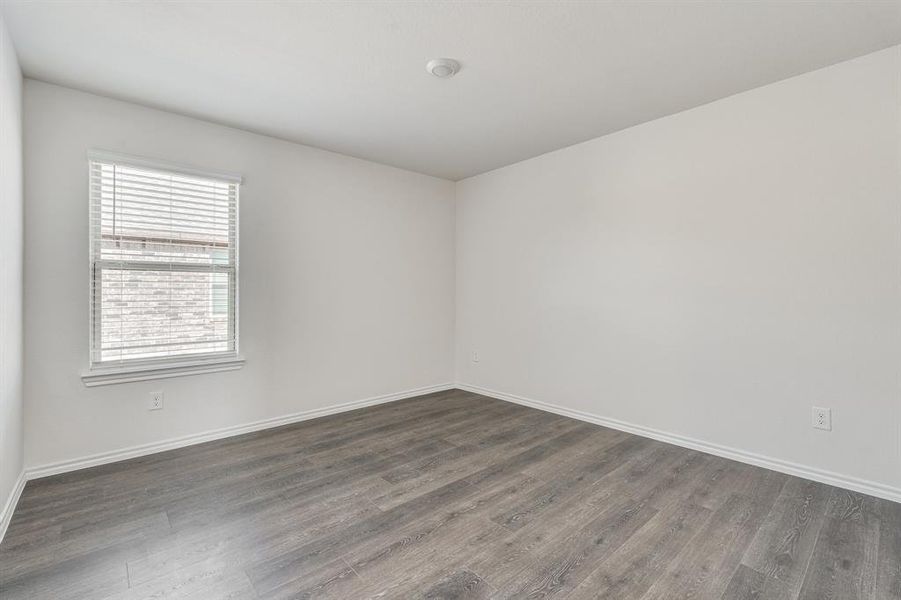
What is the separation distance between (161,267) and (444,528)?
2600 millimetres

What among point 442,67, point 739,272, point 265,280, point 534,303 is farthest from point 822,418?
point 265,280

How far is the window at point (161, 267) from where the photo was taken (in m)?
2.72

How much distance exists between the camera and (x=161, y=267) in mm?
2912

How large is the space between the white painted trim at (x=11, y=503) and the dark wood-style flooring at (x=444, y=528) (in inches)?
1.5

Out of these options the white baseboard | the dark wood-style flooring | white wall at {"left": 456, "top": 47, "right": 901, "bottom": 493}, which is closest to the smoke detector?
white wall at {"left": 456, "top": 47, "right": 901, "bottom": 493}

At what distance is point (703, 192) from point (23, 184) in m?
4.36

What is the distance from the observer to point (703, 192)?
9.56 ft

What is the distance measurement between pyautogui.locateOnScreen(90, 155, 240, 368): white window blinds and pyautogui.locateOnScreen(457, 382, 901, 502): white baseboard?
2.98m

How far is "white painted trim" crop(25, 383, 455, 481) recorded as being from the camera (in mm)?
2543

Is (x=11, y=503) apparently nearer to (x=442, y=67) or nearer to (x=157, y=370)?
(x=157, y=370)

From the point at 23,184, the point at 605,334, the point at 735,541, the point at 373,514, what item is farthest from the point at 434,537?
the point at 23,184

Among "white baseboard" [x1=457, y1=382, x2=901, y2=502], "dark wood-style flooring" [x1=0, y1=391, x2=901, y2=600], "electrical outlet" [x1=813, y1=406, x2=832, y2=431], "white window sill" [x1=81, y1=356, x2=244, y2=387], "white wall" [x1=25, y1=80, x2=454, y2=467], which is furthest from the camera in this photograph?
"white window sill" [x1=81, y1=356, x2=244, y2=387]

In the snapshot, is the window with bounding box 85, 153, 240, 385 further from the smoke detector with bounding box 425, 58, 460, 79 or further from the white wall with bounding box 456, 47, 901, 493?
the white wall with bounding box 456, 47, 901, 493

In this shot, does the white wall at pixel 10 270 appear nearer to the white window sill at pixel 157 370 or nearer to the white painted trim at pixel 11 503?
the white painted trim at pixel 11 503
